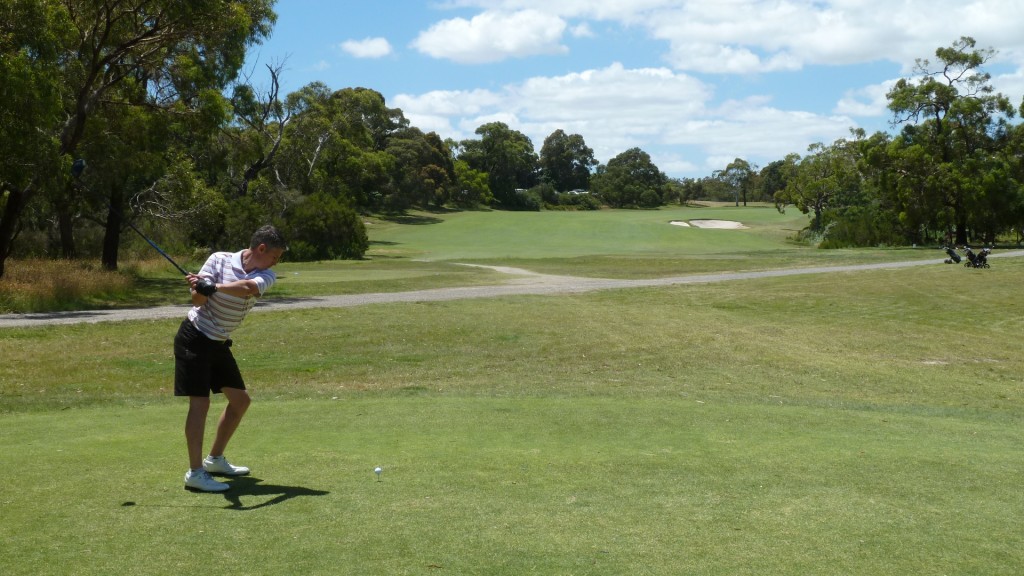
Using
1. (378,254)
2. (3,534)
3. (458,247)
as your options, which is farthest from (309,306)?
(458,247)

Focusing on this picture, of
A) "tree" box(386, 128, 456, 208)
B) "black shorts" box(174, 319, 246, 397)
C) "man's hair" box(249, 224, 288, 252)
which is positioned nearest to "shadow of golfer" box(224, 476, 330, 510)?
"black shorts" box(174, 319, 246, 397)

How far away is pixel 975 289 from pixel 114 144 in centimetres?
3106

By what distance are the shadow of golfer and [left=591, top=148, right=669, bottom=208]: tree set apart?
151617 mm

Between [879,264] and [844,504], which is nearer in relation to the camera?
[844,504]

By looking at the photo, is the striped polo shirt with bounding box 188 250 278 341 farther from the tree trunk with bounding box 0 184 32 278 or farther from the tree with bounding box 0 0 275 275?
the tree trunk with bounding box 0 184 32 278

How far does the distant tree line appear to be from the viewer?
92.2 feet

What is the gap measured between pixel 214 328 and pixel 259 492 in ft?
4.28

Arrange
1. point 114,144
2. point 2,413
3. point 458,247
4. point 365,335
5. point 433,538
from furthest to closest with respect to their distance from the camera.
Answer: point 458,247
point 114,144
point 365,335
point 2,413
point 433,538

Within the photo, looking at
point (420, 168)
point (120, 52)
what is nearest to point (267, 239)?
point (120, 52)

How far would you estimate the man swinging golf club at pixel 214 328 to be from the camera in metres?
7.11

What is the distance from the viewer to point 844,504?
22.3 ft

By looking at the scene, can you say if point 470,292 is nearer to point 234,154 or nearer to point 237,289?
point 234,154

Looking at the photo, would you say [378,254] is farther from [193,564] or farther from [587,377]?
[193,564]

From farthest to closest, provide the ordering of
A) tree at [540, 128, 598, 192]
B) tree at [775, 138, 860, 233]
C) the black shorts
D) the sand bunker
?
tree at [540, 128, 598, 192] < the sand bunker < tree at [775, 138, 860, 233] < the black shorts
